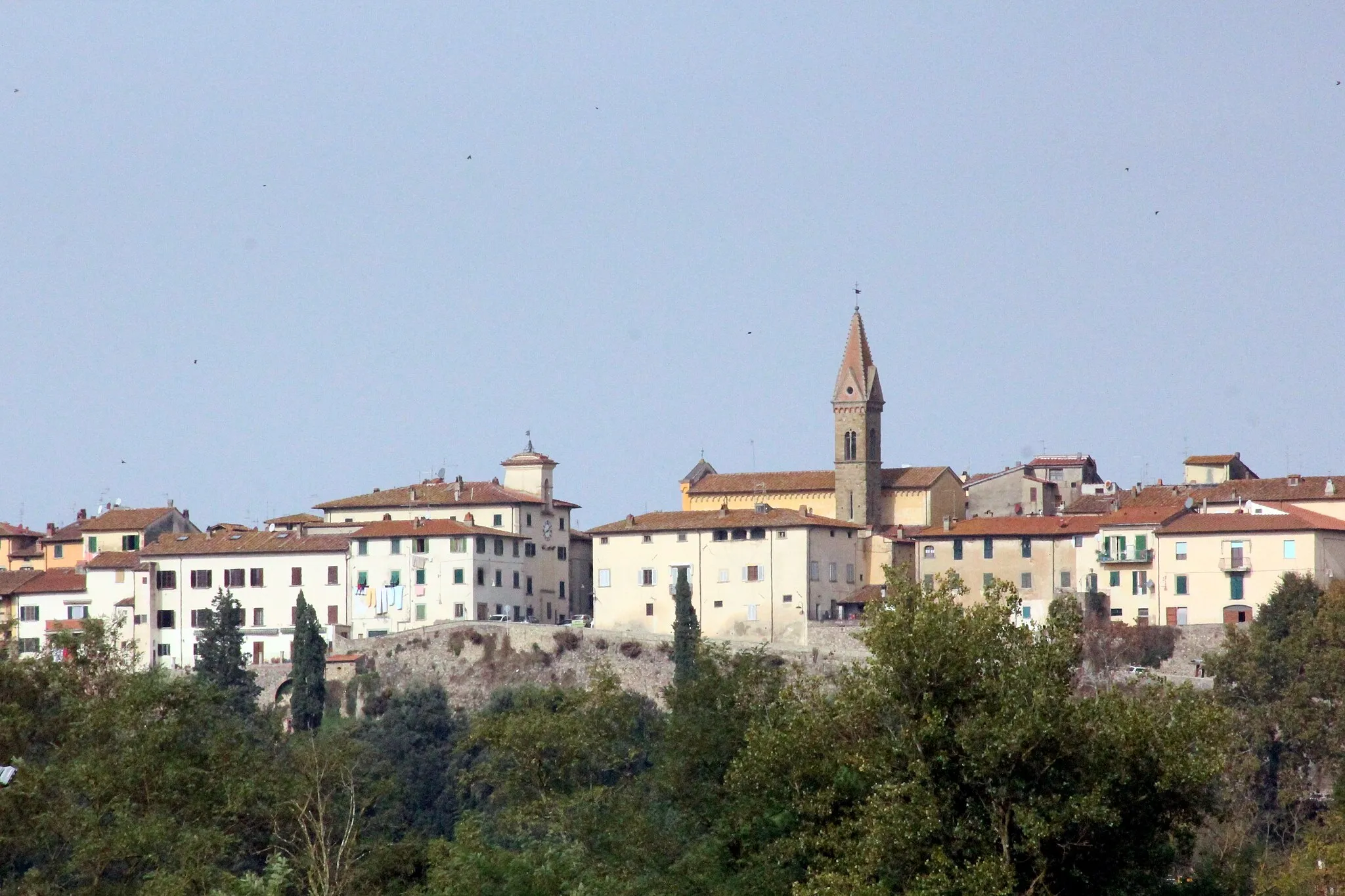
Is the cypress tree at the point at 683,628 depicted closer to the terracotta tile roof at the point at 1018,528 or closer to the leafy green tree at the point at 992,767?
the terracotta tile roof at the point at 1018,528

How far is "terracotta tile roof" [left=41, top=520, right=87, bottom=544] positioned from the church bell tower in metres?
33.8

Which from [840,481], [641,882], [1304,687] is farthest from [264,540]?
[641,882]

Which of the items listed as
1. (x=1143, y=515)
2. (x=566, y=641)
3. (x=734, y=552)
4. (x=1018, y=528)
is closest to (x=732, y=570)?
(x=734, y=552)

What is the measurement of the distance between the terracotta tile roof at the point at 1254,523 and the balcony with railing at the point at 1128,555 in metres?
1.02

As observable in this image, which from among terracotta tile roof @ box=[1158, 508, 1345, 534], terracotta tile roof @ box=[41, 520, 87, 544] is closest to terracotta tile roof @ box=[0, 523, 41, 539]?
terracotta tile roof @ box=[41, 520, 87, 544]

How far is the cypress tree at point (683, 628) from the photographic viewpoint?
8662cm

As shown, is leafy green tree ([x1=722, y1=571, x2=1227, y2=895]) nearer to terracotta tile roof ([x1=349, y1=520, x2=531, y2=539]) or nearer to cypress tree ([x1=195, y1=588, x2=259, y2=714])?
cypress tree ([x1=195, y1=588, x2=259, y2=714])

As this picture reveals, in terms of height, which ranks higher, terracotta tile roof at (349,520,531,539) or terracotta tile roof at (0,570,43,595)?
terracotta tile roof at (349,520,531,539)

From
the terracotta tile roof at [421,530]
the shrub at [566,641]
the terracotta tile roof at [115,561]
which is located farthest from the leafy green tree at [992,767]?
the terracotta tile roof at [115,561]

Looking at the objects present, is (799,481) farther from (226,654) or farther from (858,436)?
(226,654)

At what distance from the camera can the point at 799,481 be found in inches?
3964

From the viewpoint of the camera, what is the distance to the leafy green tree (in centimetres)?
3328

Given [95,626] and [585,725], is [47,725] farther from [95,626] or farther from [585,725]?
[585,725]

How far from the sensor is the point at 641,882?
40.3 metres
